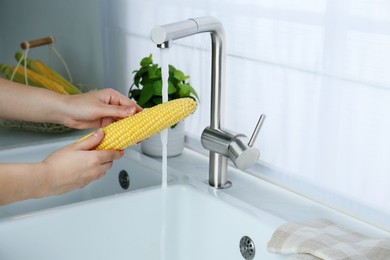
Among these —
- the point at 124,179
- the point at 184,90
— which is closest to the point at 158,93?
the point at 184,90

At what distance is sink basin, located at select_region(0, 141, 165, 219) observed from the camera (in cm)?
151

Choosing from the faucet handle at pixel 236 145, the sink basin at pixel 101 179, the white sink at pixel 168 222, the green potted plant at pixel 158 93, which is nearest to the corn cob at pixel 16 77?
the sink basin at pixel 101 179

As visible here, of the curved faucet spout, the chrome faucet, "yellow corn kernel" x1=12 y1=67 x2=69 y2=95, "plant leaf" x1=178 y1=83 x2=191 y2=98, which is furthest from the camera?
"yellow corn kernel" x1=12 y1=67 x2=69 y2=95

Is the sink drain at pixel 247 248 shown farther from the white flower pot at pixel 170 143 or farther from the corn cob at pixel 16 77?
the corn cob at pixel 16 77

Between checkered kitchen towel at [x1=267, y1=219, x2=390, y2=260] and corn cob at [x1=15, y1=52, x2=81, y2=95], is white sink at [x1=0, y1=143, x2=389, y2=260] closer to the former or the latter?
checkered kitchen towel at [x1=267, y1=219, x2=390, y2=260]

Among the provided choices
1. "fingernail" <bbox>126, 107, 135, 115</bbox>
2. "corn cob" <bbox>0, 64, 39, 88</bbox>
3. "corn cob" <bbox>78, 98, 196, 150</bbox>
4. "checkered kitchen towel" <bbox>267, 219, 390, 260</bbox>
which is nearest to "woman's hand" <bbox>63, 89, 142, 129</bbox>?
"fingernail" <bbox>126, 107, 135, 115</bbox>

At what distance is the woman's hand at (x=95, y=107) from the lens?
123 cm

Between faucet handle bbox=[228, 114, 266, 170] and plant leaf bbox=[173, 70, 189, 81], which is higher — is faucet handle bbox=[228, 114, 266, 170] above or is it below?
below

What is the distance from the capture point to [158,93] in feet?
4.94

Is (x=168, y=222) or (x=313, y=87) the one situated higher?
(x=313, y=87)

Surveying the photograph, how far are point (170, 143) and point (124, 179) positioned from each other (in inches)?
5.6

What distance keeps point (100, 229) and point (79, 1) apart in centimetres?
97

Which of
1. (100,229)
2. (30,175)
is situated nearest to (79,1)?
(100,229)

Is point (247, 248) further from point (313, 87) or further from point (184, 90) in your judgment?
point (184, 90)
